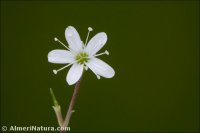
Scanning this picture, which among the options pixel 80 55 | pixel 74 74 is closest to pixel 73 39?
pixel 80 55

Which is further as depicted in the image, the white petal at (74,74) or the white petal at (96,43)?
the white petal at (96,43)

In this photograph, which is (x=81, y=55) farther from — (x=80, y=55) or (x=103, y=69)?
(x=103, y=69)

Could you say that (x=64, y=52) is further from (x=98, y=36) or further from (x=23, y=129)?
(x=23, y=129)

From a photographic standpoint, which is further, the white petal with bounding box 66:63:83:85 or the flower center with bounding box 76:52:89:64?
the flower center with bounding box 76:52:89:64

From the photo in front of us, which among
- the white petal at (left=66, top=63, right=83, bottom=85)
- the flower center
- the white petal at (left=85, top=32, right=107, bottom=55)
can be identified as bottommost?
the white petal at (left=66, top=63, right=83, bottom=85)

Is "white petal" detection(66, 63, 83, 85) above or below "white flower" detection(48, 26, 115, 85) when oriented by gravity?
below

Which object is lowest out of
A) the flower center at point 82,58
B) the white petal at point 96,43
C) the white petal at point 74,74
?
the white petal at point 74,74

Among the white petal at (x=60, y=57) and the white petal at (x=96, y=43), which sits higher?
the white petal at (x=96, y=43)
